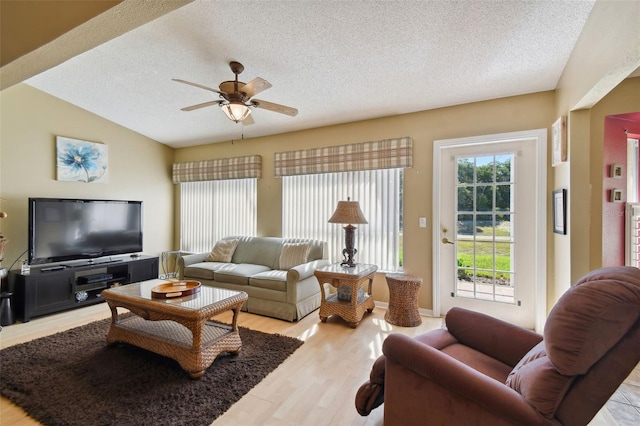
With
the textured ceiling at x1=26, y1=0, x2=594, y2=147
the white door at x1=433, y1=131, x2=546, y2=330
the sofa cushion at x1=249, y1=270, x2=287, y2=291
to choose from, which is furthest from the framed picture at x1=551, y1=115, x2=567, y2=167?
the sofa cushion at x1=249, y1=270, x2=287, y2=291

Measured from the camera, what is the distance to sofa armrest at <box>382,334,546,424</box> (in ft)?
3.40

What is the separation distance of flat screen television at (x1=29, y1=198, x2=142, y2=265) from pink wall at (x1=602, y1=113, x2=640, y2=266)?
5.42 m

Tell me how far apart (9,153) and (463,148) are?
527 cm

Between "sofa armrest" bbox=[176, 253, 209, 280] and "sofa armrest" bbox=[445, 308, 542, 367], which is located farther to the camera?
"sofa armrest" bbox=[176, 253, 209, 280]

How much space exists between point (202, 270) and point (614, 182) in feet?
14.0

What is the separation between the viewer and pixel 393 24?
6.92ft

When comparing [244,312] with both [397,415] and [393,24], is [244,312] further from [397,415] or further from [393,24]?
[393,24]

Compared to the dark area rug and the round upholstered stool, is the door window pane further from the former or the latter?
the dark area rug

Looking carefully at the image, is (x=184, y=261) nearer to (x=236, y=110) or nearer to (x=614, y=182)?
(x=236, y=110)

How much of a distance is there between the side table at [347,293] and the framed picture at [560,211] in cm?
175

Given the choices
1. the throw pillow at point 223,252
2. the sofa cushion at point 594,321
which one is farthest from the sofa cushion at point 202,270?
the sofa cushion at point 594,321

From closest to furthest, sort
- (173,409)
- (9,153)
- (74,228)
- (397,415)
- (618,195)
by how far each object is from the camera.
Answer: (397,415)
(173,409)
(618,195)
(9,153)
(74,228)

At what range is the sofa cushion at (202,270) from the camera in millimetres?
3674

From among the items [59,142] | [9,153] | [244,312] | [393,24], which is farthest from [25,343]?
[393,24]
